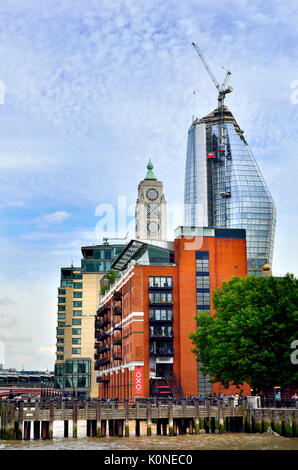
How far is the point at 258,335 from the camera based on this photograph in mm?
70062

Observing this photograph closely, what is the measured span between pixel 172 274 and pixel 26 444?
50141mm

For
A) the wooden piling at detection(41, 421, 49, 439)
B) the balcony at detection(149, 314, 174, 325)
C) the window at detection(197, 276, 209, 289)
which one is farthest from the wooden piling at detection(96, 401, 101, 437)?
the window at detection(197, 276, 209, 289)

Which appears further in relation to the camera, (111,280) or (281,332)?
(111,280)

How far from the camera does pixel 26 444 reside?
56188 millimetres

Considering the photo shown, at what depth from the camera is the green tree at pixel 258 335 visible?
68000mm

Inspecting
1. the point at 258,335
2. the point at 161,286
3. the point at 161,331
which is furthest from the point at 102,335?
the point at 258,335

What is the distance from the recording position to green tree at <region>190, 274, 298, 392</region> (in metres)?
68.0

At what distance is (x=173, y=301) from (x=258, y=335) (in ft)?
107

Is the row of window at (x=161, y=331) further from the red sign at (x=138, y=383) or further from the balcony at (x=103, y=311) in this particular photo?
the balcony at (x=103, y=311)

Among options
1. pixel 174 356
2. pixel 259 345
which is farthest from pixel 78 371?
pixel 259 345

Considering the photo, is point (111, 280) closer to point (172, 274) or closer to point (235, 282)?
point (172, 274)

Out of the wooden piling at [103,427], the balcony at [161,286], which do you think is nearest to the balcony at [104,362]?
the balcony at [161,286]

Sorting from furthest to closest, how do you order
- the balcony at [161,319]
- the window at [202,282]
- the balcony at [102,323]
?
the balcony at [102,323], the window at [202,282], the balcony at [161,319]

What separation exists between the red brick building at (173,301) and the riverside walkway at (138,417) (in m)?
31.6
